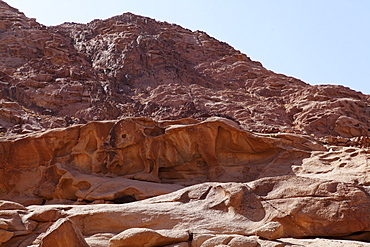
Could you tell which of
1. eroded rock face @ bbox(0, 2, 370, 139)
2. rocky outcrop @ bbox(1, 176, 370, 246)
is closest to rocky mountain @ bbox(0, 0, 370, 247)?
rocky outcrop @ bbox(1, 176, 370, 246)

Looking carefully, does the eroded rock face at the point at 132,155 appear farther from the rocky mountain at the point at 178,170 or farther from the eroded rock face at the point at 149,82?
the eroded rock face at the point at 149,82

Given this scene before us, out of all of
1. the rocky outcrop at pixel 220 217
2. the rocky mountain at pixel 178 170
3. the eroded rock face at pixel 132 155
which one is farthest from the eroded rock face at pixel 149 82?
the rocky outcrop at pixel 220 217

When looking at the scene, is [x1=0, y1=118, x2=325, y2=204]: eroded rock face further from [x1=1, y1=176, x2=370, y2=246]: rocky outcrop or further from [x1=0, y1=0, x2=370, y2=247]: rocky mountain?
[x1=1, y1=176, x2=370, y2=246]: rocky outcrop

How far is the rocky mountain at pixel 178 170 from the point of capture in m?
8.02

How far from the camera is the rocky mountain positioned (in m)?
8.02

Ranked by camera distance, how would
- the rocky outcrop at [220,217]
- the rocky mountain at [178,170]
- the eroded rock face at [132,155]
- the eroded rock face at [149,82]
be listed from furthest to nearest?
1. the eroded rock face at [149,82]
2. the eroded rock face at [132,155]
3. the rocky mountain at [178,170]
4. the rocky outcrop at [220,217]

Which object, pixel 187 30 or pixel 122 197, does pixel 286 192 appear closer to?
pixel 122 197

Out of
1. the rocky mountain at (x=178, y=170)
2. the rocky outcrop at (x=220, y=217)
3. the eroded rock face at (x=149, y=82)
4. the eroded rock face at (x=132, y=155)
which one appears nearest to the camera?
the rocky outcrop at (x=220, y=217)

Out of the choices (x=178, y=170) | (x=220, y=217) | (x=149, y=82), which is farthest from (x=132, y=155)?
(x=149, y=82)

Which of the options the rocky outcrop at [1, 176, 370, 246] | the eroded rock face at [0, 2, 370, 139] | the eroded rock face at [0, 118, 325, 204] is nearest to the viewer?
the rocky outcrop at [1, 176, 370, 246]

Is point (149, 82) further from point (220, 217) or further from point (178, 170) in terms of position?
point (220, 217)

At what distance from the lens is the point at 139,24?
55.9 m

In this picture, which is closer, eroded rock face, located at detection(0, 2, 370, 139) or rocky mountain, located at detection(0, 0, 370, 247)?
rocky mountain, located at detection(0, 0, 370, 247)

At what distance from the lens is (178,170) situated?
15891 millimetres
